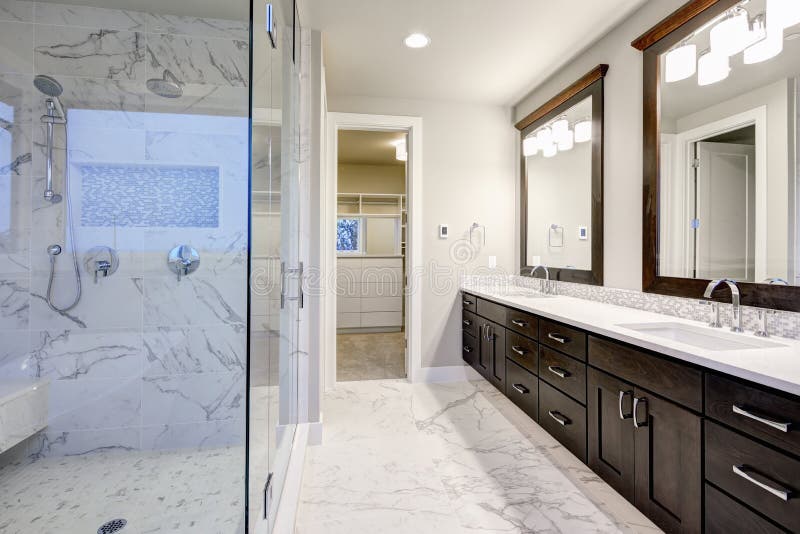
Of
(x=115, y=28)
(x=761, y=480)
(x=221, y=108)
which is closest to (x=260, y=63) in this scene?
(x=221, y=108)

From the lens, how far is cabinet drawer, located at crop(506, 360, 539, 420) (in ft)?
6.94

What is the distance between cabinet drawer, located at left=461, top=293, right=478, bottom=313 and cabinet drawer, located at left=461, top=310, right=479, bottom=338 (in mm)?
41

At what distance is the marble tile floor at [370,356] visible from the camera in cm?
354

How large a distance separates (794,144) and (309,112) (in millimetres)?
2223

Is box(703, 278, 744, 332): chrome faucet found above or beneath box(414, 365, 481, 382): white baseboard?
above

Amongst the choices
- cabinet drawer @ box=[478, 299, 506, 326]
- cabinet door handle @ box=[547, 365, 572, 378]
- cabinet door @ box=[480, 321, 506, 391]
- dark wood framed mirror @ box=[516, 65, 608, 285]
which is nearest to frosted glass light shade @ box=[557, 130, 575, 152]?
dark wood framed mirror @ box=[516, 65, 608, 285]

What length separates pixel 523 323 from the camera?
224 cm

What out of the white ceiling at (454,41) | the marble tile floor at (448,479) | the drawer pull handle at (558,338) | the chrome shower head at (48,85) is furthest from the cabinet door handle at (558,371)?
the chrome shower head at (48,85)

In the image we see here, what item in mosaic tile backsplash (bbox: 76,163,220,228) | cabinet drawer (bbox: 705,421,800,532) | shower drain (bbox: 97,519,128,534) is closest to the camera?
cabinet drawer (bbox: 705,421,800,532)

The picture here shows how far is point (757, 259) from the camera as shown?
1.52 m

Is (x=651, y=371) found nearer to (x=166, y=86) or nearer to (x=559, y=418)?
(x=559, y=418)

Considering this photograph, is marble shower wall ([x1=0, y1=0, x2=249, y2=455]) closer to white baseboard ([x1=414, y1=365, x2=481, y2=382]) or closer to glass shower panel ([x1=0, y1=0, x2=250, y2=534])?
glass shower panel ([x1=0, y1=0, x2=250, y2=534])

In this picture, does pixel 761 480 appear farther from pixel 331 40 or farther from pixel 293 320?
pixel 331 40

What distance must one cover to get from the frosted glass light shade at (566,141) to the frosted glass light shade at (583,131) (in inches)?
2.0
